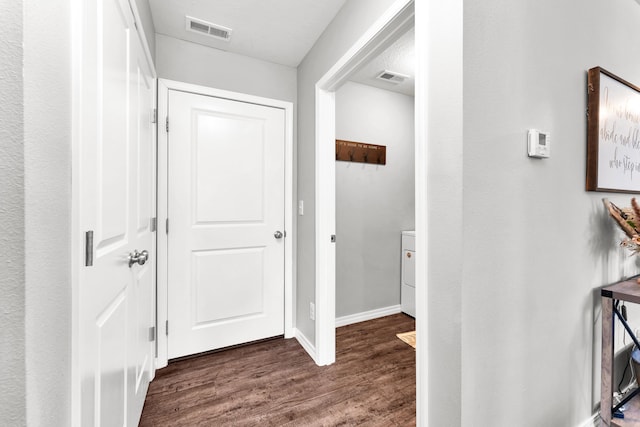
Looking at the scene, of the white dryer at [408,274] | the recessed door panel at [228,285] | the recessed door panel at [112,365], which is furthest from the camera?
the white dryer at [408,274]

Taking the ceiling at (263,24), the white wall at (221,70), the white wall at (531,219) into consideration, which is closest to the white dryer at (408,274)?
the white wall at (531,219)

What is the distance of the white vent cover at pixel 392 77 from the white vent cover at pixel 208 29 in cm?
141

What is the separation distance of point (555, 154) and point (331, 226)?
1310mm

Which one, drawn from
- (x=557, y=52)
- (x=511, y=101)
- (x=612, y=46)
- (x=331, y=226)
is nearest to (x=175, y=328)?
(x=331, y=226)

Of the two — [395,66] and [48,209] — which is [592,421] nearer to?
[48,209]

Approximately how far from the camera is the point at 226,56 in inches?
86.7

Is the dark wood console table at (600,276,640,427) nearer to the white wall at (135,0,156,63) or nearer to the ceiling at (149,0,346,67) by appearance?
the ceiling at (149,0,346,67)

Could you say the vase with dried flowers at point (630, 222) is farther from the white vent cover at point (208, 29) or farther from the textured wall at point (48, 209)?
the white vent cover at point (208, 29)

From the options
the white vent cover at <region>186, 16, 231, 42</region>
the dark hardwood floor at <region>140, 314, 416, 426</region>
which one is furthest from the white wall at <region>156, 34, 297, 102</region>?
the dark hardwood floor at <region>140, 314, 416, 426</region>

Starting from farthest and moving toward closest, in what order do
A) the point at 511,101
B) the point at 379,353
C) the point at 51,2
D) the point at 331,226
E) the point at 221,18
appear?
1. the point at 379,353
2. the point at 331,226
3. the point at 221,18
4. the point at 511,101
5. the point at 51,2

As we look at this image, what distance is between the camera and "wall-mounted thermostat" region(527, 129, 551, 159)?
1097 millimetres

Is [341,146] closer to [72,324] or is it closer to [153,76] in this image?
[153,76]

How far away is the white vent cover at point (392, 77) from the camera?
261cm

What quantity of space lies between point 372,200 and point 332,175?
992 millimetres
